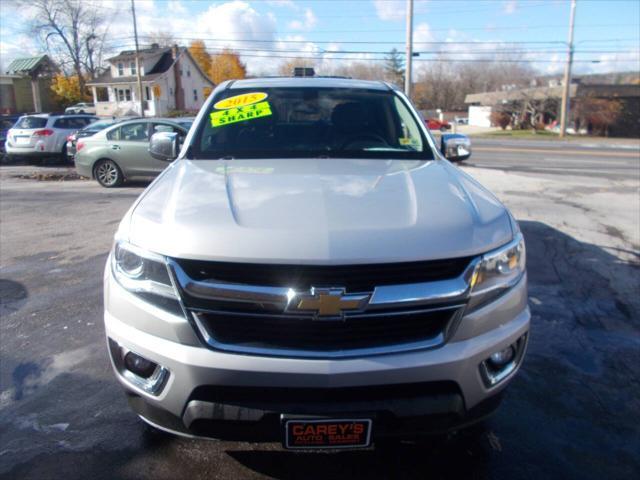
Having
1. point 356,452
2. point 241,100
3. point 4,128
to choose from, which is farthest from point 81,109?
point 356,452

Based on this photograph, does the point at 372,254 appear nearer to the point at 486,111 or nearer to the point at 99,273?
the point at 99,273

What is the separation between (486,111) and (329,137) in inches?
2341

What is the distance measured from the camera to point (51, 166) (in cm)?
1823

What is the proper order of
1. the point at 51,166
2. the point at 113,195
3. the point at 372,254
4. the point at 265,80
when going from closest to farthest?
1. the point at 372,254
2. the point at 265,80
3. the point at 113,195
4. the point at 51,166

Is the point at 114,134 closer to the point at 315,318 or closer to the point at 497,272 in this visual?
the point at 315,318

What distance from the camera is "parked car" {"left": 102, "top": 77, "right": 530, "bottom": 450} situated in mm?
2084

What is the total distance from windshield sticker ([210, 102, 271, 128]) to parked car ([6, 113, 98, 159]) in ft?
53.5

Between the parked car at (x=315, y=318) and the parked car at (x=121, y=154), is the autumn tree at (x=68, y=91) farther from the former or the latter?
the parked car at (x=315, y=318)

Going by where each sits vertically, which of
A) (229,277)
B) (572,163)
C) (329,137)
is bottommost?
(572,163)

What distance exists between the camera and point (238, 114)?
3850 millimetres

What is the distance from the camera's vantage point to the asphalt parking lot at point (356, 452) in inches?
104

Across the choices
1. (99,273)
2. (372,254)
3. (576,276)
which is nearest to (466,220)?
(372,254)

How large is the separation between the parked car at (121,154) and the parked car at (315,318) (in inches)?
399

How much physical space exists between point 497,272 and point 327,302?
2.60 feet
